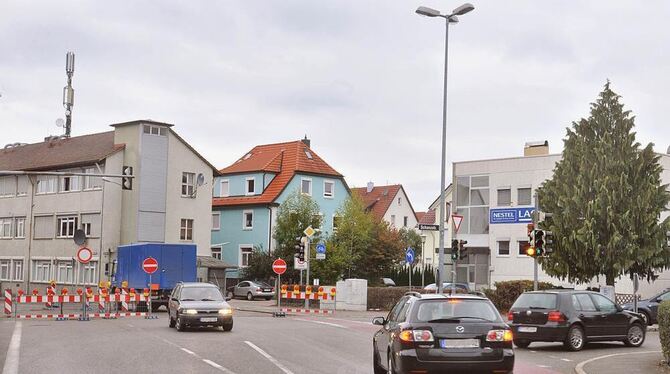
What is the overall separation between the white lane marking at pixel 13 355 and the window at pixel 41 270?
123 ft

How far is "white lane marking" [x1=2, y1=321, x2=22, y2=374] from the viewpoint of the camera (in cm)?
1488

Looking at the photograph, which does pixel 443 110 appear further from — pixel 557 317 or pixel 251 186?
pixel 251 186

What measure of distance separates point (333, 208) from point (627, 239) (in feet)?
125

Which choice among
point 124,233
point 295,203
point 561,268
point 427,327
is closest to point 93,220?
point 124,233

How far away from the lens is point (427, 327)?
12039 mm

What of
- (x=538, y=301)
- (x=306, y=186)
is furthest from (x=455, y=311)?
(x=306, y=186)

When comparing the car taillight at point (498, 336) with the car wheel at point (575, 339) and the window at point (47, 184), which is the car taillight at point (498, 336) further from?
the window at point (47, 184)

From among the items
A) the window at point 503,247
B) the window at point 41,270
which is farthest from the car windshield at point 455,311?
the window at point 41,270

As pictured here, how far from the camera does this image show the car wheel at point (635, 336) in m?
21.6

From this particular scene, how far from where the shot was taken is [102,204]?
57344 mm

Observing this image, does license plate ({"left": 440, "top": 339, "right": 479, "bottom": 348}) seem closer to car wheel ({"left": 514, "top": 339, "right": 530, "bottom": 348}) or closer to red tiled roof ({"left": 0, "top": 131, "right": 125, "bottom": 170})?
car wheel ({"left": 514, "top": 339, "right": 530, "bottom": 348})

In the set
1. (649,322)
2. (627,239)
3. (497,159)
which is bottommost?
(649,322)

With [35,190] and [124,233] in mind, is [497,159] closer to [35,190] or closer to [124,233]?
[124,233]

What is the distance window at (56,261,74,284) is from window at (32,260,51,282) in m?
1.28
